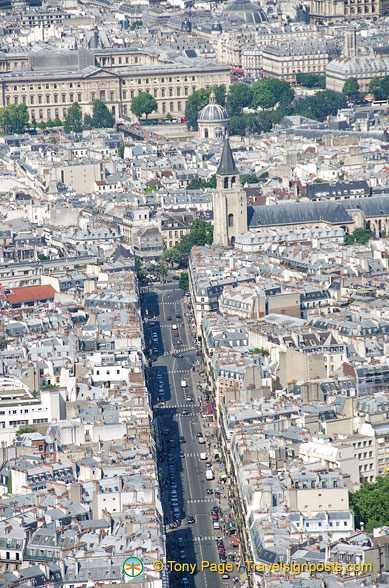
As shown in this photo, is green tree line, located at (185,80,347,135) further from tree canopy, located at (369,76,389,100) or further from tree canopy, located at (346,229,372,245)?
tree canopy, located at (346,229,372,245)

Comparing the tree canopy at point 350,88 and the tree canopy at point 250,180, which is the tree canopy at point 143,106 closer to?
the tree canopy at point 350,88

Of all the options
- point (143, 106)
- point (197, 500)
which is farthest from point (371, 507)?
point (143, 106)

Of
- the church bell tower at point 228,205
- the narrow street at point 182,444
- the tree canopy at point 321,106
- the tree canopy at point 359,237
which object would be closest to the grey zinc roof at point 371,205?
the tree canopy at point 359,237

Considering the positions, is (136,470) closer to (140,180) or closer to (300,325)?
(300,325)

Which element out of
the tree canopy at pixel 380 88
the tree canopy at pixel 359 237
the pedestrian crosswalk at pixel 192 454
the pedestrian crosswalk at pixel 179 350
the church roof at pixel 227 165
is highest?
the church roof at pixel 227 165

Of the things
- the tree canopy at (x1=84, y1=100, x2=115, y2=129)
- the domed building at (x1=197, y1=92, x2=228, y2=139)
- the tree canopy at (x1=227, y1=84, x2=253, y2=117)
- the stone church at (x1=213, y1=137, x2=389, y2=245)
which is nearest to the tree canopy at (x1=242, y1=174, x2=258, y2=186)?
the stone church at (x1=213, y1=137, x2=389, y2=245)

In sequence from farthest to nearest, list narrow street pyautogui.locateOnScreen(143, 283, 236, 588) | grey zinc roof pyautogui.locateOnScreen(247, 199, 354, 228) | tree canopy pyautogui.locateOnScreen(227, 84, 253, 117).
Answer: tree canopy pyautogui.locateOnScreen(227, 84, 253, 117) < grey zinc roof pyautogui.locateOnScreen(247, 199, 354, 228) < narrow street pyautogui.locateOnScreen(143, 283, 236, 588)
